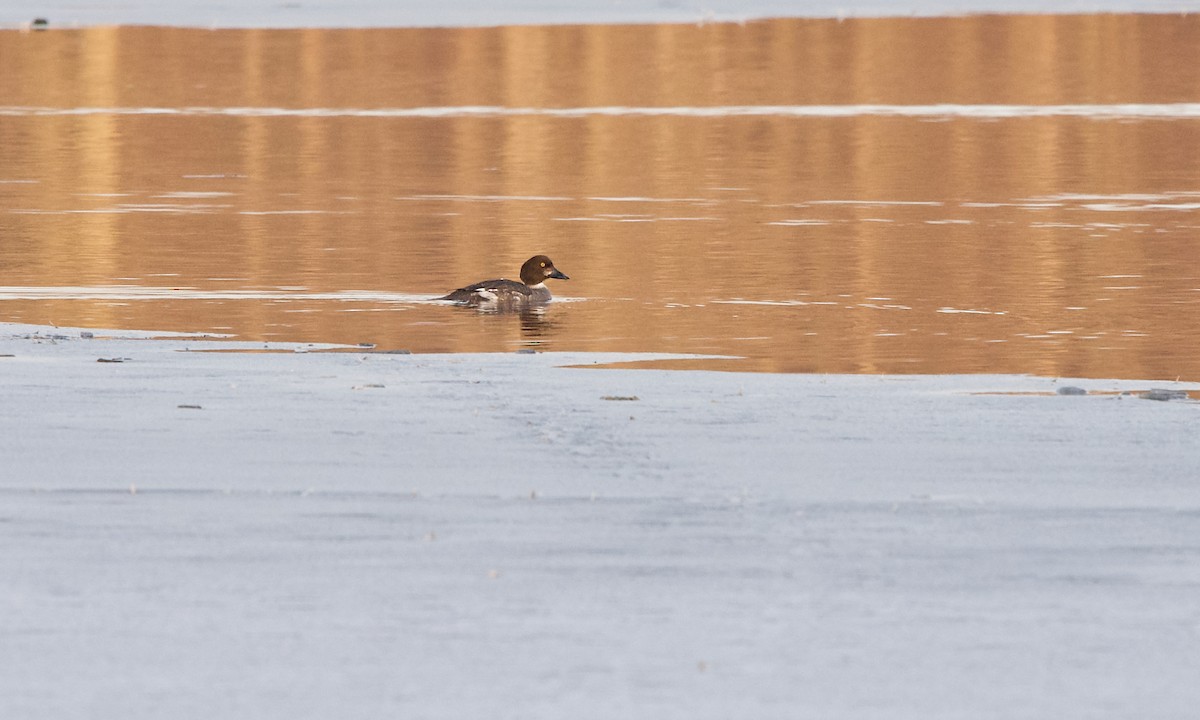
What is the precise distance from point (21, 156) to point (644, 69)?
13.5m

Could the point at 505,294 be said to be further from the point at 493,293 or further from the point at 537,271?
the point at 537,271

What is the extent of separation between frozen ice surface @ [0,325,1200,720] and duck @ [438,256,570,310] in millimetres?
3772

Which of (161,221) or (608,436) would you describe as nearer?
(608,436)

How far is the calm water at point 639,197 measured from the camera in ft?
44.1

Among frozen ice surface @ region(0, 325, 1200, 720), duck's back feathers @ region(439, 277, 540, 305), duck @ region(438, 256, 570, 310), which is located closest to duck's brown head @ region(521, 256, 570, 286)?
duck @ region(438, 256, 570, 310)

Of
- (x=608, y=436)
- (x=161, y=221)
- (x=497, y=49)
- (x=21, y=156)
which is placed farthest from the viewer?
(x=497, y=49)

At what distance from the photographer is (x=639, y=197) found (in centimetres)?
2127

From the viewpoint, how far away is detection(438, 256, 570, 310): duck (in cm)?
1428

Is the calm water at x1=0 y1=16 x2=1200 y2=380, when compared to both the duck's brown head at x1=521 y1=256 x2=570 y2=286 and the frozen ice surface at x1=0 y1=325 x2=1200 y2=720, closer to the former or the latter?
the duck's brown head at x1=521 y1=256 x2=570 y2=286

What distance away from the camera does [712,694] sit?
5.45 metres

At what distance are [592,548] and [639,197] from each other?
14.5m

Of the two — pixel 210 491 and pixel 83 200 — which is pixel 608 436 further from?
pixel 83 200

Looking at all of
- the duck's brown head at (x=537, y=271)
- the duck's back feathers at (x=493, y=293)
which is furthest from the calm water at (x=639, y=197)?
the duck's brown head at (x=537, y=271)

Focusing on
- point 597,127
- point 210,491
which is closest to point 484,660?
point 210,491
